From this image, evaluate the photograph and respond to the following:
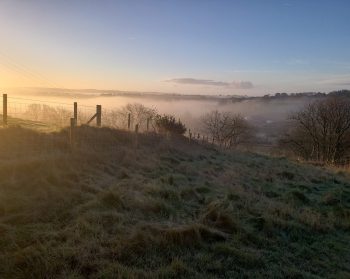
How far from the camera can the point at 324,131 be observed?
1978 inches

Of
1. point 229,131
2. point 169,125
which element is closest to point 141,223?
point 169,125

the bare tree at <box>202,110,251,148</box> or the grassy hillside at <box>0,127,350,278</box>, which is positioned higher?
the grassy hillside at <box>0,127,350,278</box>

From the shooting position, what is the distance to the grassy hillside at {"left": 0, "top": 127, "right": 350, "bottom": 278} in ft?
19.6

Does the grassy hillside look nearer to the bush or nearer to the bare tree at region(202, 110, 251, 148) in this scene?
the bush

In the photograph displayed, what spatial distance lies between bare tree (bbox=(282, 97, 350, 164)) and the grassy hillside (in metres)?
38.7

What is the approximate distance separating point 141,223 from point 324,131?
1869 inches

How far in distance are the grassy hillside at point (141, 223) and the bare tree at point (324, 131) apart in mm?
38746

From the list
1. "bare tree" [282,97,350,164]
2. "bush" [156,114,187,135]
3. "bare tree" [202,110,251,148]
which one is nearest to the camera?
"bush" [156,114,187,135]

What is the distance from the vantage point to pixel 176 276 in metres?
5.80

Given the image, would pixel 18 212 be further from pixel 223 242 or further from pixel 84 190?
pixel 223 242

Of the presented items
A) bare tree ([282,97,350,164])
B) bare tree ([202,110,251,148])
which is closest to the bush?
bare tree ([282,97,350,164])

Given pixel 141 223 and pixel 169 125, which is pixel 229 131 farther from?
pixel 141 223

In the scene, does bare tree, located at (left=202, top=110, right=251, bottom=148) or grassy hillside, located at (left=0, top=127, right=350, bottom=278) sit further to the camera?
bare tree, located at (left=202, top=110, right=251, bottom=148)

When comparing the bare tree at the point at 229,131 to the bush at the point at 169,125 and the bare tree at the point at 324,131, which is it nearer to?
the bare tree at the point at 324,131
